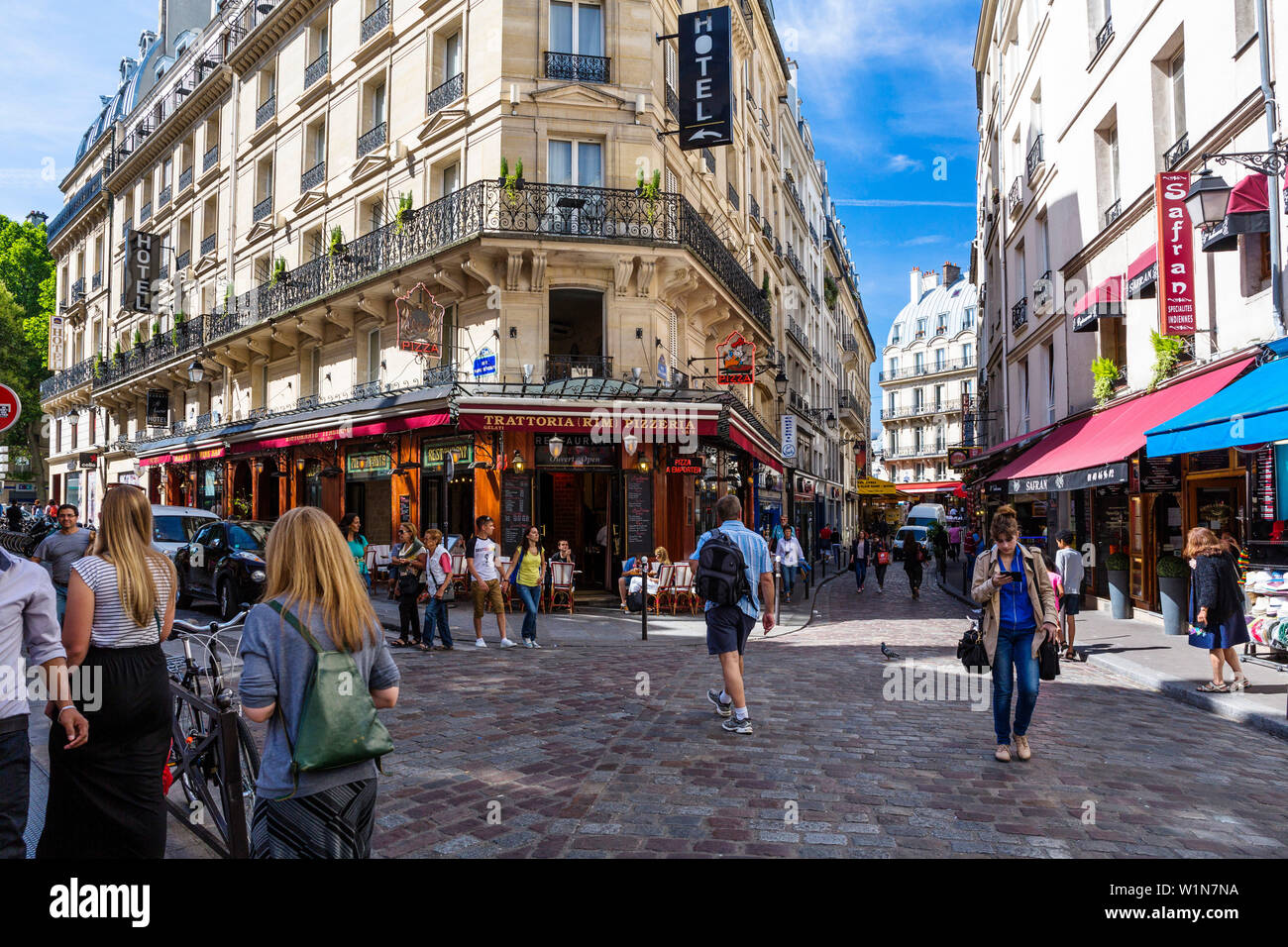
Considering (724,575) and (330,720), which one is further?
(724,575)

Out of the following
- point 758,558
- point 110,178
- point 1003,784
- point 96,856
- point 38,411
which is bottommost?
point 1003,784

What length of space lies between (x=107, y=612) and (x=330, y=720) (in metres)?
1.62

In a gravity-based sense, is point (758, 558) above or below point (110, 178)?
below

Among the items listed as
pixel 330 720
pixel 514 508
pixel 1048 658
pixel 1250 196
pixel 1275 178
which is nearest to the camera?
pixel 330 720

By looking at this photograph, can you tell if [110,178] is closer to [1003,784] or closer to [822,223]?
[822,223]

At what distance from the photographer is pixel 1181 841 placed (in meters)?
4.08

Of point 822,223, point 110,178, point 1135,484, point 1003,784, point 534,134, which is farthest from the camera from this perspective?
point 822,223

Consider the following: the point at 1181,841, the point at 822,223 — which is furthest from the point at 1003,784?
the point at 822,223

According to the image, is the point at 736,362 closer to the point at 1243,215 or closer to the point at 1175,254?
the point at 1175,254

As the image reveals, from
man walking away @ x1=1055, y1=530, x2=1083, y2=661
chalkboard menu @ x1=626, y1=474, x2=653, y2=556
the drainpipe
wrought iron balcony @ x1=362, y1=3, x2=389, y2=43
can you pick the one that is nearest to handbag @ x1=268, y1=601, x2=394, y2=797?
man walking away @ x1=1055, y1=530, x2=1083, y2=661

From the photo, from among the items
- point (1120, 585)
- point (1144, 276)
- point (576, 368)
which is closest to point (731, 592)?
point (1144, 276)

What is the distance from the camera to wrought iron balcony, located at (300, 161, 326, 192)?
21.1 meters

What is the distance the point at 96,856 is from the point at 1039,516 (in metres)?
21.3

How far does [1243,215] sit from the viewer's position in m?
9.99
